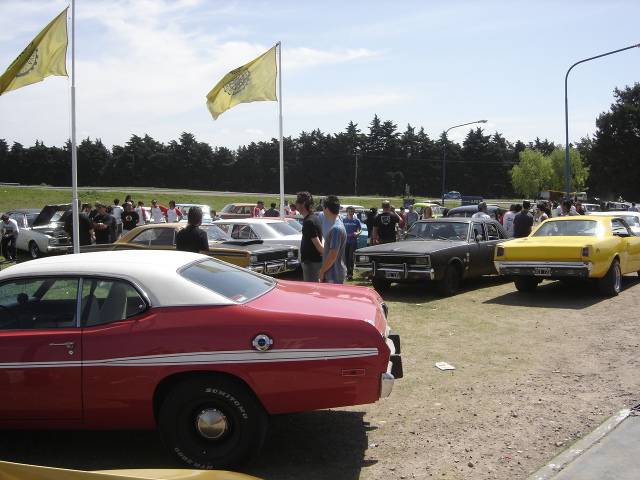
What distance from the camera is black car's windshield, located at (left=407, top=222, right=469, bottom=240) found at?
1302 centimetres

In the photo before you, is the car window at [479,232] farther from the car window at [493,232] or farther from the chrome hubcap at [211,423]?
the chrome hubcap at [211,423]

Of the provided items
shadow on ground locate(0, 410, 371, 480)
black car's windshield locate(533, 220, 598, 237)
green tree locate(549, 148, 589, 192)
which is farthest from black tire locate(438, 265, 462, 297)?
green tree locate(549, 148, 589, 192)

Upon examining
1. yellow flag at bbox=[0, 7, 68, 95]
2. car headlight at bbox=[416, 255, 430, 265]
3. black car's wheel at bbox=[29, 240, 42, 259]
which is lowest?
black car's wheel at bbox=[29, 240, 42, 259]

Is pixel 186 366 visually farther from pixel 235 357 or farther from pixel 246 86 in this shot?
pixel 246 86

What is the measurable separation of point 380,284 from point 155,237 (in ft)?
15.5

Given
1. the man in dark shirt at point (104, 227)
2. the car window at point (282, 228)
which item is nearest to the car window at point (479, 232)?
the car window at point (282, 228)

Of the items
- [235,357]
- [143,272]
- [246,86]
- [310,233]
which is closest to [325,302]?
[235,357]

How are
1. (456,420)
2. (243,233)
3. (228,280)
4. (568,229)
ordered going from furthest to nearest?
(243,233) < (568,229) < (456,420) < (228,280)

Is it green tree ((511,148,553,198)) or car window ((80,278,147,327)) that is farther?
green tree ((511,148,553,198))

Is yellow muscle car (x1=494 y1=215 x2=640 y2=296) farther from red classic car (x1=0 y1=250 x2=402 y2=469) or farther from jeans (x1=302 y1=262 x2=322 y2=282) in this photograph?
red classic car (x1=0 y1=250 x2=402 y2=469)

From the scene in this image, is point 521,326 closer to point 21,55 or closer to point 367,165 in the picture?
point 21,55

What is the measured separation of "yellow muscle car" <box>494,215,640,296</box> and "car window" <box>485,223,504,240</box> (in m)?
1.34

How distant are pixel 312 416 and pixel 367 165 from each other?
88693mm

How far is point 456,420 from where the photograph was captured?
5.38 meters
